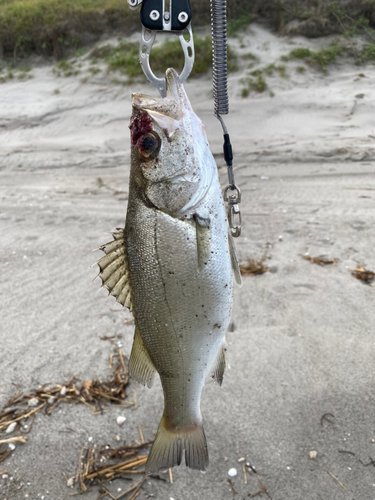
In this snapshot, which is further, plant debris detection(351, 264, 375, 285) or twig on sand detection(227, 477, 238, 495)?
plant debris detection(351, 264, 375, 285)

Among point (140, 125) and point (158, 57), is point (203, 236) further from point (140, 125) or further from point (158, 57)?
point (158, 57)

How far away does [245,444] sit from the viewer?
2.66 meters

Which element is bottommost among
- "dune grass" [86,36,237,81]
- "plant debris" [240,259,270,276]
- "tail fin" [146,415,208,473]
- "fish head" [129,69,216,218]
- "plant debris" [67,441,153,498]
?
"plant debris" [67,441,153,498]

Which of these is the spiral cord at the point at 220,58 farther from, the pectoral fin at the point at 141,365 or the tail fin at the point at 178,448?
the tail fin at the point at 178,448

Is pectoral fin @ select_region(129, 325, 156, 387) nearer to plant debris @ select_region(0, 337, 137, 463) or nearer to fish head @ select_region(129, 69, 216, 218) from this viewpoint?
fish head @ select_region(129, 69, 216, 218)

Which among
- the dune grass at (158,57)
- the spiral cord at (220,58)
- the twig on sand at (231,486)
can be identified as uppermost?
the spiral cord at (220,58)

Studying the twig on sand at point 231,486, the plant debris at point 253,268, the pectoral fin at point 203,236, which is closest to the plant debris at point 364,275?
the plant debris at point 253,268

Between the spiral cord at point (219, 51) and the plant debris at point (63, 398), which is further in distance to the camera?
the plant debris at point (63, 398)

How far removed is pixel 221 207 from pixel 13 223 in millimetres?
5052

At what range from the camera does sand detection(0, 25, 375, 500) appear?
2566 mm

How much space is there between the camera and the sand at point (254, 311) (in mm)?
2566

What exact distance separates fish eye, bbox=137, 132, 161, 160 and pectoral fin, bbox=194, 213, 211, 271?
0.87 ft

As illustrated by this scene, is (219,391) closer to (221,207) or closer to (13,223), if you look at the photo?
(221,207)

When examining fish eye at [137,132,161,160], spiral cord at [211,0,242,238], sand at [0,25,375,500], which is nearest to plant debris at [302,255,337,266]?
sand at [0,25,375,500]
